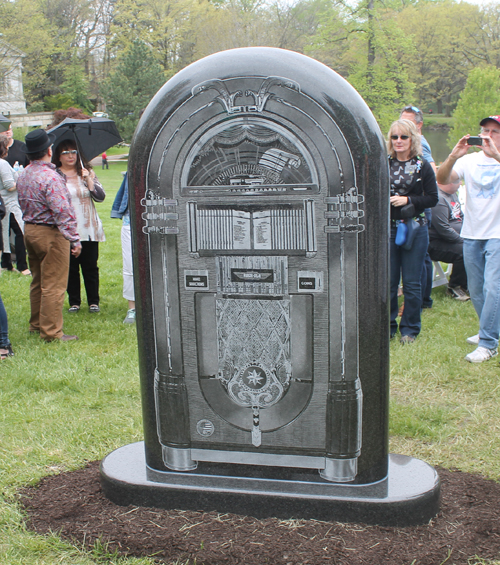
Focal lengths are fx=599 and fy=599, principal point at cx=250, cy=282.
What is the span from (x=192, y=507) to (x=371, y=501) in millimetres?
854

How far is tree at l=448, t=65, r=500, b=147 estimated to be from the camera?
38.1 metres

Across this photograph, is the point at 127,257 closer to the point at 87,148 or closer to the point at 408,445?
the point at 87,148

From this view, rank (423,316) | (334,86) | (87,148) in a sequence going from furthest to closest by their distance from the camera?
(87,148) → (423,316) → (334,86)

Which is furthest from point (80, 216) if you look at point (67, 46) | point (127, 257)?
point (67, 46)

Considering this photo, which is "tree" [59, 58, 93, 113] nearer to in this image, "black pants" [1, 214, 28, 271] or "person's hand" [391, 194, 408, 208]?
"black pants" [1, 214, 28, 271]

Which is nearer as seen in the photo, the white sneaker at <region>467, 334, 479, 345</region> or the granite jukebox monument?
the granite jukebox monument

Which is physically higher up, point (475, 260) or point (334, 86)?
point (334, 86)

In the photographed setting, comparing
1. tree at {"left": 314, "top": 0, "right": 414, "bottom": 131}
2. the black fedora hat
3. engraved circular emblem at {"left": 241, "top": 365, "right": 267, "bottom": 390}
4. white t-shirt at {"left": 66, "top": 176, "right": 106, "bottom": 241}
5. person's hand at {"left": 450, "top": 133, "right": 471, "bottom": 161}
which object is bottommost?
engraved circular emblem at {"left": 241, "top": 365, "right": 267, "bottom": 390}

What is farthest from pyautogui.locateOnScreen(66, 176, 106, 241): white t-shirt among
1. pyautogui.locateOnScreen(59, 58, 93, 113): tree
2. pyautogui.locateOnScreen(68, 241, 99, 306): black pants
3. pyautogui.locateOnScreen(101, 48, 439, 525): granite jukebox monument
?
pyautogui.locateOnScreen(59, 58, 93, 113): tree


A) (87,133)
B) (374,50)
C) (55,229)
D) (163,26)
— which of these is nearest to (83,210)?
(87,133)

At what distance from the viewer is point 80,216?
22.1 feet

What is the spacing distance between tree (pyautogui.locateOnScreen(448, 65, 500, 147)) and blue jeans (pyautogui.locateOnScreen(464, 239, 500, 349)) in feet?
116

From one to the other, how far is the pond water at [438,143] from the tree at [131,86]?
70.0ft

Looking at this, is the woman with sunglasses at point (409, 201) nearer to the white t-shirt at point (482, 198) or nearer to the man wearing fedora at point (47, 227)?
the white t-shirt at point (482, 198)
